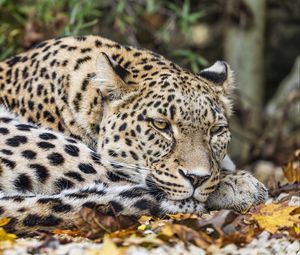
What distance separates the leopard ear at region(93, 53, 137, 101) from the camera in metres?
5.34

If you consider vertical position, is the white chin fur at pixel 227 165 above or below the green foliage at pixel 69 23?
below

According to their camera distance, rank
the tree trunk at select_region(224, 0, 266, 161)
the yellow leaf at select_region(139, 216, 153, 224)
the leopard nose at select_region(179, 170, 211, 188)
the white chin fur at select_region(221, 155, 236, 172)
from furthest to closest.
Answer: the tree trunk at select_region(224, 0, 266, 161) → the white chin fur at select_region(221, 155, 236, 172) → the leopard nose at select_region(179, 170, 211, 188) → the yellow leaf at select_region(139, 216, 153, 224)

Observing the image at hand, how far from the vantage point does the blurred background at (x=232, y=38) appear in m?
8.98

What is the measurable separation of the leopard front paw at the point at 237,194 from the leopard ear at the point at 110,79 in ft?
2.95

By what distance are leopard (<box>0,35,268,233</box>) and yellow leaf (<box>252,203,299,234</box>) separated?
31 centimetres

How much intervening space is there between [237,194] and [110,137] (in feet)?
3.01

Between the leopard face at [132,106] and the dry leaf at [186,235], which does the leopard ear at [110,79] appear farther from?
the dry leaf at [186,235]

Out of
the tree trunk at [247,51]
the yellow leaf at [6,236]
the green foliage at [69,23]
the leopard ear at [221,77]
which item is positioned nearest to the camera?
the yellow leaf at [6,236]

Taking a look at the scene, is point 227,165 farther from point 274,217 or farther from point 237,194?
point 274,217

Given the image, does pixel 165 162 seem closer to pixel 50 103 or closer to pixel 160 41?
pixel 50 103

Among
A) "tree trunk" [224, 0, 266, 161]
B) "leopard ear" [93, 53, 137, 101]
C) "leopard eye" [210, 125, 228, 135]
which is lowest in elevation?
"tree trunk" [224, 0, 266, 161]

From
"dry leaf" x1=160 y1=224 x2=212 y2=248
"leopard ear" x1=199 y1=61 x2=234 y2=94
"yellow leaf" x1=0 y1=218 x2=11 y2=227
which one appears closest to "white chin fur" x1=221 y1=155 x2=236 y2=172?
"leopard ear" x1=199 y1=61 x2=234 y2=94

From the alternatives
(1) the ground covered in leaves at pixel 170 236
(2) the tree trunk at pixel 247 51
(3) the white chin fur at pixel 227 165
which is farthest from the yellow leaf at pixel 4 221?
(2) the tree trunk at pixel 247 51

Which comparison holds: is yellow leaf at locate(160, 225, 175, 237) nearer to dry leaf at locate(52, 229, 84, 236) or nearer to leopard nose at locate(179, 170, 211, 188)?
dry leaf at locate(52, 229, 84, 236)
